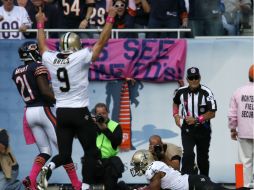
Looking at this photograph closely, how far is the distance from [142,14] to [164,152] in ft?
11.6

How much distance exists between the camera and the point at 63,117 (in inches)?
514

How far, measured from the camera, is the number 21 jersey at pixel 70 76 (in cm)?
1295

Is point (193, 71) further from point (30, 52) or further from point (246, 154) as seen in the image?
point (30, 52)

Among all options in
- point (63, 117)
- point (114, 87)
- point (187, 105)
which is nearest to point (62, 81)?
point (63, 117)

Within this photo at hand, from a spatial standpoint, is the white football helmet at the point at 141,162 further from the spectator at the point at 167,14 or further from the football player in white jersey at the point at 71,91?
the spectator at the point at 167,14

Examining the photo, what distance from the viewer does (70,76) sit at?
13.0m

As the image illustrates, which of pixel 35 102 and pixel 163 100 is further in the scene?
pixel 163 100

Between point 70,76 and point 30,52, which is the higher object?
point 30,52

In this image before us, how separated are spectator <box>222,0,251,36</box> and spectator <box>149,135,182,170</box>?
3.24 metres

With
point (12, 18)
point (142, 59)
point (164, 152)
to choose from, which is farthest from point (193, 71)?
point (12, 18)

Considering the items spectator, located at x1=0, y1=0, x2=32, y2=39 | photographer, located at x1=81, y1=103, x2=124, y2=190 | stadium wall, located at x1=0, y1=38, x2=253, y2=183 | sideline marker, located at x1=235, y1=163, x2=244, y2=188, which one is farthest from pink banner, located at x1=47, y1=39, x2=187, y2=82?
photographer, located at x1=81, y1=103, x2=124, y2=190

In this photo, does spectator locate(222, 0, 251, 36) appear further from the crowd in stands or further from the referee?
the referee

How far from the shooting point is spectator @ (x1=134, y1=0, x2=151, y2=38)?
56.0ft

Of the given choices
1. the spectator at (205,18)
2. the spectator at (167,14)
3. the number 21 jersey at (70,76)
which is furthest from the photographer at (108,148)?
the spectator at (205,18)
